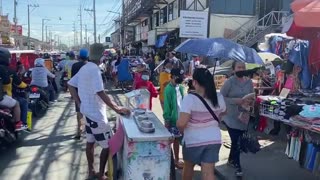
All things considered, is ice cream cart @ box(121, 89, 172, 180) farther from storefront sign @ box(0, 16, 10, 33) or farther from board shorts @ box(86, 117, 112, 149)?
storefront sign @ box(0, 16, 10, 33)

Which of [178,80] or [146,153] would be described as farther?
[178,80]

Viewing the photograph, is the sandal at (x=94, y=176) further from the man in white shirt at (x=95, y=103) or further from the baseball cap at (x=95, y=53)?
the baseball cap at (x=95, y=53)

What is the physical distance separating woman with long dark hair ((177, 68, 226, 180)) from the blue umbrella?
1.13m

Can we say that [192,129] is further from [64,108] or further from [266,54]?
[64,108]

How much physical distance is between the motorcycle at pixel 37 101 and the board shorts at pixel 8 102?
3.35 metres

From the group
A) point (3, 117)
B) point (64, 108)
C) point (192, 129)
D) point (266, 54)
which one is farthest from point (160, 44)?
point (192, 129)

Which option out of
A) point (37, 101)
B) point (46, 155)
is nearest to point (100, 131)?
point (46, 155)

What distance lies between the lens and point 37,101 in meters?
10.8

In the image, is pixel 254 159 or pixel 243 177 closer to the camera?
pixel 243 177

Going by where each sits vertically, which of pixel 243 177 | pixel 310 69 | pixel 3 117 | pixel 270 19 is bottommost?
pixel 243 177

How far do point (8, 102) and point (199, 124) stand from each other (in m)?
4.38

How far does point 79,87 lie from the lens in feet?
16.3

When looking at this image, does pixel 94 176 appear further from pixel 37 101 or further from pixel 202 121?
pixel 37 101

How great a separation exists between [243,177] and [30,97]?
6.84m
